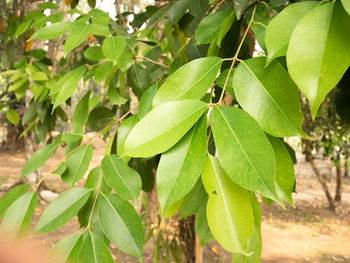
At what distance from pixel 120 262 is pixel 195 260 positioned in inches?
47.9

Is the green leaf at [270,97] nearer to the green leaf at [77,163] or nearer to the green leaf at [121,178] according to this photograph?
the green leaf at [121,178]

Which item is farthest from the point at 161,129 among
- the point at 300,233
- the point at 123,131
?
the point at 300,233

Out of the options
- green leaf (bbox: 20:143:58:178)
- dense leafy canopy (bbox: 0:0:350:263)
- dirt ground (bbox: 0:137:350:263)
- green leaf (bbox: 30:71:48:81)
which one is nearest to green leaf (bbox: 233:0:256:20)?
dense leafy canopy (bbox: 0:0:350:263)

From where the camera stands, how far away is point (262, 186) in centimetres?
32

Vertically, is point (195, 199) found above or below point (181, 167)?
below

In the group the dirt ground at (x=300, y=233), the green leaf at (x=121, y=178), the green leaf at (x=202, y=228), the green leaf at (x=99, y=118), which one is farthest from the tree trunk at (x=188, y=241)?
the green leaf at (x=121, y=178)

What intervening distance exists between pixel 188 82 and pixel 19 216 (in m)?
0.35

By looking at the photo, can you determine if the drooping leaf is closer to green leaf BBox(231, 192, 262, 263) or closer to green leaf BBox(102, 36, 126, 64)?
green leaf BBox(102, 36, 126, 64)

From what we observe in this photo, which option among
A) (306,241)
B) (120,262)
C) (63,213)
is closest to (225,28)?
(63,213)

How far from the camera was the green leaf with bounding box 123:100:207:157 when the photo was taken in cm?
36

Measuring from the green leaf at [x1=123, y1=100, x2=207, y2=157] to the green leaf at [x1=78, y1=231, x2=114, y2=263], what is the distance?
197 mm

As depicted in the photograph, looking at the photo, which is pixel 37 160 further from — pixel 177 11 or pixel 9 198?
pixel 177 11

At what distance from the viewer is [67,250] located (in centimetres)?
48

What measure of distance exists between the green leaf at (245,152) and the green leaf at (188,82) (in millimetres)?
65
